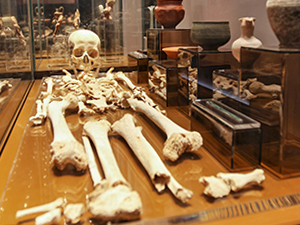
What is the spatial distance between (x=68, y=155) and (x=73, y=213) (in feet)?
1.16

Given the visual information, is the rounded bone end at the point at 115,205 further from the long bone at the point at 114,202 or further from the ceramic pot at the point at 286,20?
the ceramic pot at the point at 286,20

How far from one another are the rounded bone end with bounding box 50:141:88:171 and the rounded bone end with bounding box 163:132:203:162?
0.36 meters

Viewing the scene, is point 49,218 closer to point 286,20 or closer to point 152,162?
point 152,162

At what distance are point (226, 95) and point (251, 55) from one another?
0.38 metres

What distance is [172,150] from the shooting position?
1.38 metres

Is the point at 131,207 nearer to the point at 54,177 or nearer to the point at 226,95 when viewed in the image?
the point at 54,177

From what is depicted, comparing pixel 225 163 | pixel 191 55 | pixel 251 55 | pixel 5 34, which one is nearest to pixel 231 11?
pixel 191 55

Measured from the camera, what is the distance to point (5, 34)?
2.54 m

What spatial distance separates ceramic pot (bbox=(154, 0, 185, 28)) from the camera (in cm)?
313

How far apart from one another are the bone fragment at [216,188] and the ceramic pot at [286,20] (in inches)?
Result: 28.8

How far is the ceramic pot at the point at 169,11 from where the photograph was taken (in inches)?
123

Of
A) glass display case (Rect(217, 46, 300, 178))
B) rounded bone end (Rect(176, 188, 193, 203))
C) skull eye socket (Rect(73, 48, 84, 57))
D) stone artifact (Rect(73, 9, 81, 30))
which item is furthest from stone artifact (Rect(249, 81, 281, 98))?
stone artifact (Rect(73, 9, 81, 30))

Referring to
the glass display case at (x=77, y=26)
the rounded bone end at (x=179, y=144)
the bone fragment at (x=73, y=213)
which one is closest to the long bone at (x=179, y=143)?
the rounded bone end at (x=179, y=144)

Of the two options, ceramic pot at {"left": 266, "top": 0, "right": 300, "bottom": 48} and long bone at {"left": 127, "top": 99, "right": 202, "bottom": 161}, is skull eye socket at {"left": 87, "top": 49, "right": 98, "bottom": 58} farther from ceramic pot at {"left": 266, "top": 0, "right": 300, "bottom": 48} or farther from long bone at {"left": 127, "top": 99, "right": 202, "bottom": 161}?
ceramic pot at {"left": 266, "top": 0, "right": 300, "bottom": 48}
